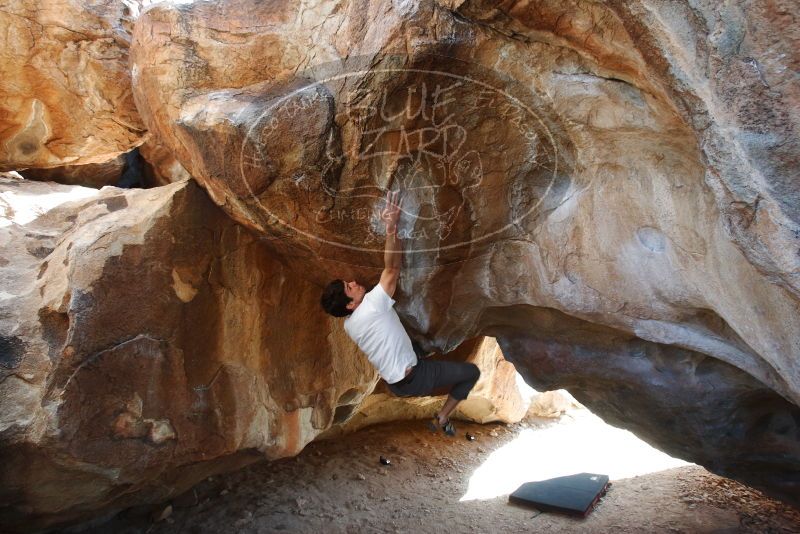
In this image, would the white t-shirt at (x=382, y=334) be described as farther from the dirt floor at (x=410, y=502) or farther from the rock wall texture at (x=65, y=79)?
the rock wall texture at (x=65, y=79)

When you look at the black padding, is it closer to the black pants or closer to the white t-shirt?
the black pants

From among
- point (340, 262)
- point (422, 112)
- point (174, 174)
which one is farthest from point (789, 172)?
point (174, 174)

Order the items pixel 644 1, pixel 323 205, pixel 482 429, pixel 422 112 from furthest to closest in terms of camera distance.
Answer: pixel 482 429
pixel 323 205
pixel 422 112
pixel 644 1

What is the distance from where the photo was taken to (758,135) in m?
1.49

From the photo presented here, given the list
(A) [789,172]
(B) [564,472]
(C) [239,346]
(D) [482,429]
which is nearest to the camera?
(A) [789,172]

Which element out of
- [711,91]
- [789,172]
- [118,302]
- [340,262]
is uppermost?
[711,91]

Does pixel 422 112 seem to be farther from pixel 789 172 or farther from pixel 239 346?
pixel 239 346

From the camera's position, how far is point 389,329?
9.13 feet

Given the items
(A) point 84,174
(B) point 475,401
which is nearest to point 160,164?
(A) point 84,174

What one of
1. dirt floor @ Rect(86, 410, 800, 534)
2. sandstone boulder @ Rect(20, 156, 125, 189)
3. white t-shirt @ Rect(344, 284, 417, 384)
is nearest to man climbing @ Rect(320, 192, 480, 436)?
white t-shirt @ Rect(344, 284, 417, 384)

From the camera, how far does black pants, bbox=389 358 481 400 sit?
294 cm

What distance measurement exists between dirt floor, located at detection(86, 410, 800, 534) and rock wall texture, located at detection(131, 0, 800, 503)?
0.80 meters

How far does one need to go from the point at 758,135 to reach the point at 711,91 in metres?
0.17

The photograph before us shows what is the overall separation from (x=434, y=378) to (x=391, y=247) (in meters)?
0.76
